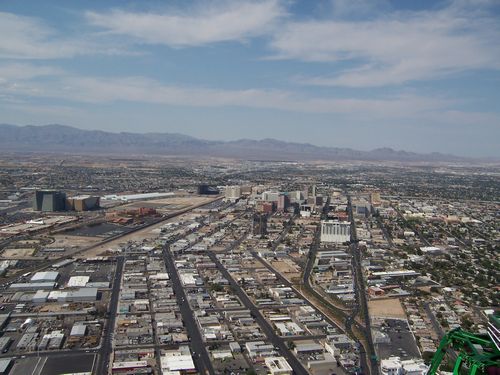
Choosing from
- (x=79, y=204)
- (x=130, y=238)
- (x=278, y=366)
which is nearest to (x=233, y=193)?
(x=79, y=204)

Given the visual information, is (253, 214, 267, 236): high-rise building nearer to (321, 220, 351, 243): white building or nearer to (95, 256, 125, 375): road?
(321, 220, 351, 243): white building

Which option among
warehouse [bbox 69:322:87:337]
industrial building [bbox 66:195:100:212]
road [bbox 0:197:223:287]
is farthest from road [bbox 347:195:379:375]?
industrial building [bbox 66:195:100:212]

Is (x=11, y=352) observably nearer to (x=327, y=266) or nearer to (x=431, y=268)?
(x=327, y=266)

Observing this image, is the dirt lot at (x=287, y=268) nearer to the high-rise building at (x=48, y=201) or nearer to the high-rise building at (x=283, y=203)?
the high-rise building at (x=283, y=203)

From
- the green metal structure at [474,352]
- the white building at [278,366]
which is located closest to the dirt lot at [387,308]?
the white building at [278,366]

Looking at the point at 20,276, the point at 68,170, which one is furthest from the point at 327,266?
the point at 68,170

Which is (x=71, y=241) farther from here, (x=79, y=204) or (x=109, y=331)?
(x=109, y=331)
